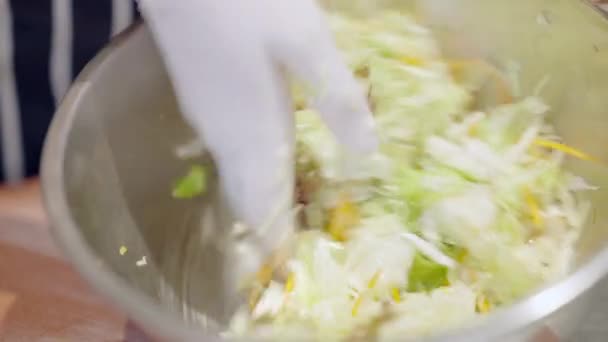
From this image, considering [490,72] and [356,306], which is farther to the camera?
[490,72]

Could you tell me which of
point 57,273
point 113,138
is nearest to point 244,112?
point 113,138

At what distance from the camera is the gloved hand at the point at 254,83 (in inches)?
17.8

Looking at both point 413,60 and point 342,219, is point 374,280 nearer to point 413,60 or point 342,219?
point 342,219

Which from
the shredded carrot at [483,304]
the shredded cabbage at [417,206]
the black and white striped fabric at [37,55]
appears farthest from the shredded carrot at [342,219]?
the black and white striped fabric at [37,55]

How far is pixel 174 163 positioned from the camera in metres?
0.57

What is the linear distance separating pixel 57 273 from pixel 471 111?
0.36m

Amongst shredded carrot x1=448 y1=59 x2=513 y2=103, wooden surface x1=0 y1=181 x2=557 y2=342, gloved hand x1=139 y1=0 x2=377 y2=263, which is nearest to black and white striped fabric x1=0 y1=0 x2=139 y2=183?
wooden surface x1=0 y1=181 x2=557 y2=342

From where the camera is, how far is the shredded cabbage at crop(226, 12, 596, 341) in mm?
530

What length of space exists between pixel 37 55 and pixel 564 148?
409mm

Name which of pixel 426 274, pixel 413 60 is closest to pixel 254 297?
pixel 426 274

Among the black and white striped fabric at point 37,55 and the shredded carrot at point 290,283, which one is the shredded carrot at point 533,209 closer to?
the shredded carrot at point 290,283

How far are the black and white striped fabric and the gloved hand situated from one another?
15cm

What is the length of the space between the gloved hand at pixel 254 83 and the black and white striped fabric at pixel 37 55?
0.15 metres

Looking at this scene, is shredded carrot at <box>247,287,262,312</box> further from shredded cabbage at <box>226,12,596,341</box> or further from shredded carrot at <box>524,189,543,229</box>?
shredded carrot at <box>524,189,543,229</box>
